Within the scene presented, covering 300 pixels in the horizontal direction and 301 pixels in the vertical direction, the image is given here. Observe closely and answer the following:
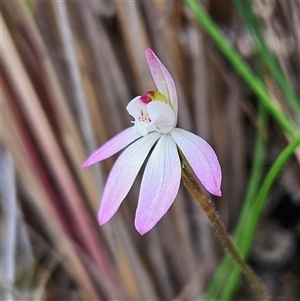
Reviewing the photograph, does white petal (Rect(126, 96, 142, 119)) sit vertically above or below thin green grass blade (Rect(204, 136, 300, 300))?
above

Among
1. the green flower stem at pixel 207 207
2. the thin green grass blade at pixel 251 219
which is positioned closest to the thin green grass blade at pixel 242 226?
the thin green grass blade at pixel 251 219

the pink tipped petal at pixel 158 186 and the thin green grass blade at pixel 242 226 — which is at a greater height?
the pink tipped petal at pixel 158 186

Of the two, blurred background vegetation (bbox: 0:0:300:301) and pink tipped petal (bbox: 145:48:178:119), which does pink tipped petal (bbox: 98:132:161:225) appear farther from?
blurred background vegetation (bbox: 0:0:300:301)

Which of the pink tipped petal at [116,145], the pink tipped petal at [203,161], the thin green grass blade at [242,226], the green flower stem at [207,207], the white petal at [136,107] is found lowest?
the thin green grass blade at [242,226]

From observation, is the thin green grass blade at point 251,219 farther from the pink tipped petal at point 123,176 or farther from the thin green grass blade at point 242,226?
the pink tipped petal at point 123,176

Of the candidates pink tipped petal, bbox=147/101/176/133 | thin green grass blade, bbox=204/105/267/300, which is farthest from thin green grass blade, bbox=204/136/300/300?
pink tipped petal, bbox=147/101/176/133

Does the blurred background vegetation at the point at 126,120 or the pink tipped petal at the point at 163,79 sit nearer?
the pink tipped petal at the point at 163,79

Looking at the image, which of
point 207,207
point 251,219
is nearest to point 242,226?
point 251,219

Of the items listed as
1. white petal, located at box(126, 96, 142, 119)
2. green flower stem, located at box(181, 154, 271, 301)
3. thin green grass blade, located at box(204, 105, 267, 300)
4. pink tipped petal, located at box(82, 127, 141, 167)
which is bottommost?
thin green grass blade, located at box(204, 105, 267, 300)
